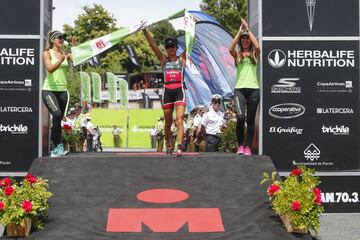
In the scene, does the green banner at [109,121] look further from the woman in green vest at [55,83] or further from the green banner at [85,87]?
the woman in green vest at [55,83]

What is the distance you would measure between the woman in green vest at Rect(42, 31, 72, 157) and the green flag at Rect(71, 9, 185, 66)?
55cm

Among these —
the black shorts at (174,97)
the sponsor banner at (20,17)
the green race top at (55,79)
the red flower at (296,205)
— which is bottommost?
the red flower at (296,205)

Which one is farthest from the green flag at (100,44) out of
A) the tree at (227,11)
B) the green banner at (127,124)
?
the tree at (227,11)

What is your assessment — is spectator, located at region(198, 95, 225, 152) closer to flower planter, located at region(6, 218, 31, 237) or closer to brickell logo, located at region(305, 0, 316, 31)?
brickell logo, located at region(305, 0, 316, 31)

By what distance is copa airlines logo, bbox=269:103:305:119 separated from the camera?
8.63 metres

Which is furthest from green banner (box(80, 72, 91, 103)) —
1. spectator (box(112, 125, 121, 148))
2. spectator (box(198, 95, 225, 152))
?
spectator (box(198, 95, 225, 152))

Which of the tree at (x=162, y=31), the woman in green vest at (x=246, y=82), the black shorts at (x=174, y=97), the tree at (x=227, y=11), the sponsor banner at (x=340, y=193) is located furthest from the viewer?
the tree at (x=162, y=31)

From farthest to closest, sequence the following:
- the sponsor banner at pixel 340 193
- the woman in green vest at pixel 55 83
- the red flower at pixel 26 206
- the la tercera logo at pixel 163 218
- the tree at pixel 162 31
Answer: the tree at pixel 162 31 < the sponsor banner at pixel 340 193 < the woman in green vest at pixel 55 83 < the la tercera logo at pixel 163 218 < the red flower at pixel 26 206

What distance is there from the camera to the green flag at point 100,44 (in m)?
8.39

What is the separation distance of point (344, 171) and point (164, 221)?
3867 millimetres

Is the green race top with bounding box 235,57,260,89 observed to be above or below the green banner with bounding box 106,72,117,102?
below

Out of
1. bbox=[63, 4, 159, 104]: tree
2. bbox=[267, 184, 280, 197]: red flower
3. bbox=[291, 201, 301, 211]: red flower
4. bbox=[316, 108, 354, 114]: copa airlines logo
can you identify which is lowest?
bbox=[291, 201, 301, 211]: red flower

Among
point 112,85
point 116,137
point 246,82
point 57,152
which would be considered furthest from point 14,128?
point 112,85

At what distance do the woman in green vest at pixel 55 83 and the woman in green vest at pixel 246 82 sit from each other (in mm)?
2462
